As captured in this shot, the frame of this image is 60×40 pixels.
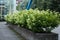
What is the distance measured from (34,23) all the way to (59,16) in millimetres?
1303

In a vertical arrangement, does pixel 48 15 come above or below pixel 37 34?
above

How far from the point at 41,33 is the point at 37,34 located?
242 mm

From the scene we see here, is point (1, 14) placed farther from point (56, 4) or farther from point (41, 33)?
point (41, 33)

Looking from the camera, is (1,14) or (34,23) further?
(1,14)

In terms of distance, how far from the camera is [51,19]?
391 inches

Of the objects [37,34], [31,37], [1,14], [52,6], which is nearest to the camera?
[37,34]

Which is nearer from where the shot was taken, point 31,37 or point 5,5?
point 31,37

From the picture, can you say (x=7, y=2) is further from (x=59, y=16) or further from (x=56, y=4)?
(x=59, y=16)

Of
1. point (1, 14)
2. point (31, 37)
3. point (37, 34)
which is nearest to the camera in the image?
point (37, 34)

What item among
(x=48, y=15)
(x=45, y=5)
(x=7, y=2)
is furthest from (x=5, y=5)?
(x=48, y=15)

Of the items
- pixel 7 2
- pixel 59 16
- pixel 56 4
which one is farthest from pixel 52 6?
pixel 59 16

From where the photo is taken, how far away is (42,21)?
32.2 ft

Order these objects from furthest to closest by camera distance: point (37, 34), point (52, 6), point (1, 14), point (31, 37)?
point (1, 14) < point (52, 6) < point (31, 37) < point (37, 34)

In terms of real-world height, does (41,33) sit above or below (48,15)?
below
